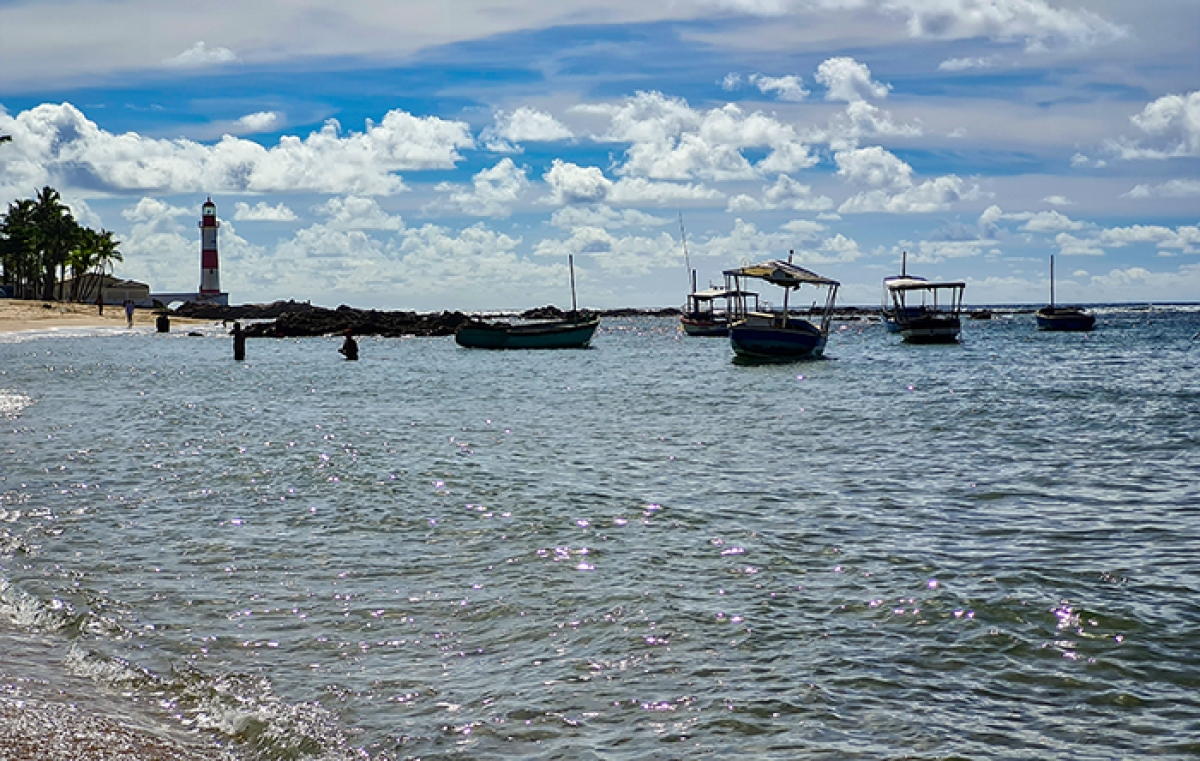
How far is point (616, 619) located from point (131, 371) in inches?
1545

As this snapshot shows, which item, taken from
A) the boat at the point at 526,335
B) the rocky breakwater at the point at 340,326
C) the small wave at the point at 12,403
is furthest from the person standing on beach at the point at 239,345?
the rocky breakwater at the point at 340,326

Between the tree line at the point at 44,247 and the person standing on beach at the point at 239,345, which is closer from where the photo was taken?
the person standing on beach at the point at 239,345

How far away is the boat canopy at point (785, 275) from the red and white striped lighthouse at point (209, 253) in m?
104

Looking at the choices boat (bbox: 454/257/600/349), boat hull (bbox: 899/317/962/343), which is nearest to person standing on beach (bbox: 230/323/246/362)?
boat (bbox: 454/257/600/349)

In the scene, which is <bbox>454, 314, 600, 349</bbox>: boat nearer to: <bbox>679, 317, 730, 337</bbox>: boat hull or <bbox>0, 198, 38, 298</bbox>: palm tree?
<bbox>679, 317, 730, 337</bbox>: boat hull

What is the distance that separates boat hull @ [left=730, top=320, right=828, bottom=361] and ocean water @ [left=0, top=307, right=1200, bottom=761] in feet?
80.0

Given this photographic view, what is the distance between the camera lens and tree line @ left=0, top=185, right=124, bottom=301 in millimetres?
93812

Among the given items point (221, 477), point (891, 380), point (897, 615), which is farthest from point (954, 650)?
point (891, 380)

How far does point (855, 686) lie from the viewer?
22.9 feet

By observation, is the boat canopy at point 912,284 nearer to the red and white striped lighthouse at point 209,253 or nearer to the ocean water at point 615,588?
the ocean water at point 615,588

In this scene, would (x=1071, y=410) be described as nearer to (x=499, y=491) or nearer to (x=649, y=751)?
(x=499, y=491)

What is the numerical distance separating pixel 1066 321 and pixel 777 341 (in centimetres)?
6159

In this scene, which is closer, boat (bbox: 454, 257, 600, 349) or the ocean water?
the ocean water

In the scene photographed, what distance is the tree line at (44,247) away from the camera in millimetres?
93812
